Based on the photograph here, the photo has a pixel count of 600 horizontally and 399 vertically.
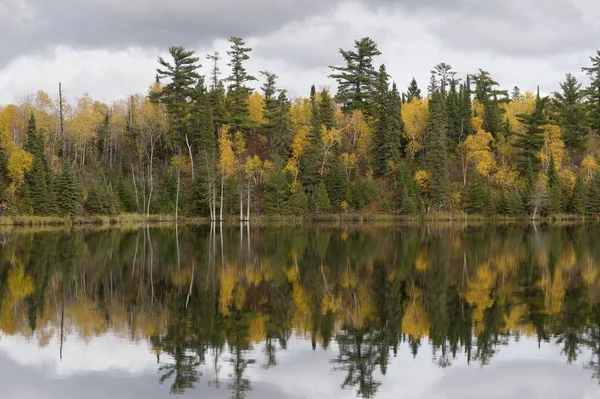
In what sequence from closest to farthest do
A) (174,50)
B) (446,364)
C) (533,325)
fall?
(446,364) → (533,325) → (174,50)

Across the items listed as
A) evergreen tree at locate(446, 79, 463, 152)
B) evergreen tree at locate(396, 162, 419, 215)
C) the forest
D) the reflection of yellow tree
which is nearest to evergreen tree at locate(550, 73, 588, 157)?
the forest

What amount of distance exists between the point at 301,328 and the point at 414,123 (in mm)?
79262

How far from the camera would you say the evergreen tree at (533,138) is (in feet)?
293

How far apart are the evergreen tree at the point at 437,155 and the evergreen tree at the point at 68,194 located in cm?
4517

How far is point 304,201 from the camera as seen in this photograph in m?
83.2

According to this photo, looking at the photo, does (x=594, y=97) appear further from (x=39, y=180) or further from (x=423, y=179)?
(x=39, y=180)

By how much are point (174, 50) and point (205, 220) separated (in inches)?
994

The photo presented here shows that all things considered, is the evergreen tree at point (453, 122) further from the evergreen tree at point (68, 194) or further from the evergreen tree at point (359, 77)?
the evergreen tree at point (68, 194)

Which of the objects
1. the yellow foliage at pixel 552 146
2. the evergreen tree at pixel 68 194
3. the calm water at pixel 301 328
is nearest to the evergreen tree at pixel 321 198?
the evergreen tree at pixel 68 194

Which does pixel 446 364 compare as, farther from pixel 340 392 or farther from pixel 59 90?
pixel 59 90

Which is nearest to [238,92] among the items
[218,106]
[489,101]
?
[218,106]

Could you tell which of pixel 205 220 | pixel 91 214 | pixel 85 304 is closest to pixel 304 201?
pixel 205 220

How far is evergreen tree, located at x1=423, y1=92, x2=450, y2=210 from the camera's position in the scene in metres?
84.9

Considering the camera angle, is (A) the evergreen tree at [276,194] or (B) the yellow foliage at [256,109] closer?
(A) the evergreen tree at [276,194]
